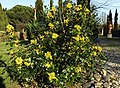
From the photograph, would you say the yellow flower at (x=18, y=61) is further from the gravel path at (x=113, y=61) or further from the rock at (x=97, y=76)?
the gravel path at (x=113, y=61)

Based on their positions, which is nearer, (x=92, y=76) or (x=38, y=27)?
(x=38, y=27)

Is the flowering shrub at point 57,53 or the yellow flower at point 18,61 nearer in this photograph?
the yellow flower at point 18,61

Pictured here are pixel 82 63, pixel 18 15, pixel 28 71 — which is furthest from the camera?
pixel 18 15

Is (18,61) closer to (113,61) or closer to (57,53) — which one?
(57,53)

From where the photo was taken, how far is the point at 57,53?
5508 mm

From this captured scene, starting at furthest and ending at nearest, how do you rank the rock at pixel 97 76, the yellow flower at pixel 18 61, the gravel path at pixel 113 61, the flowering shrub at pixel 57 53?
the gravel path at pixel 113 61
the rock at pixel 97 76
the flowering shrub at pixel 57 53
the yellow flower at pixel 18 61

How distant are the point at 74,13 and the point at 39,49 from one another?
980 mm

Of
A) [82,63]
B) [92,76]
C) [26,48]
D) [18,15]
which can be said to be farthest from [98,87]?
[18,15]

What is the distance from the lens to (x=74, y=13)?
5.78 m

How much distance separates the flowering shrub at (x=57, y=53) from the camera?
211 inches

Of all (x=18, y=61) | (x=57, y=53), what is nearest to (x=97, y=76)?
(x=57, y=53)

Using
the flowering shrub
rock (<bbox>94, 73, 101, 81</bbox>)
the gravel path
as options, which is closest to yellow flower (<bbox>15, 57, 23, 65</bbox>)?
the flowering shrub

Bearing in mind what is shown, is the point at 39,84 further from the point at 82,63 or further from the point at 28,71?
the point at 82,63

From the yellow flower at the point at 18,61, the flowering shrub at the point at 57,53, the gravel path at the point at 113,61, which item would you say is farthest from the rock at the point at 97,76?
the yellow flower at the point at 18,61
